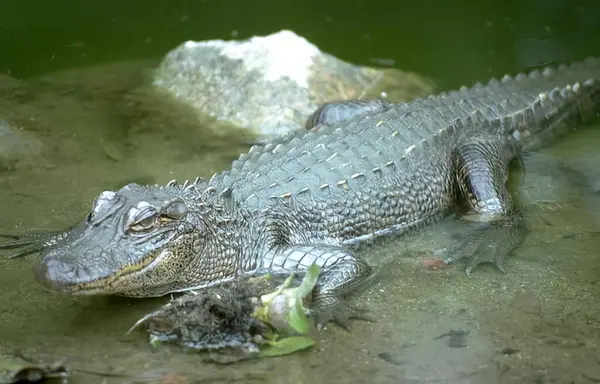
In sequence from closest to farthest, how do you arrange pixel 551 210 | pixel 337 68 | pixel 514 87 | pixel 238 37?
pixel 551 210 → pixel 514 87 → pixel 337 68 → pixel 238 37

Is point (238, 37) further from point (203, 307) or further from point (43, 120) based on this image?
point (203, 307)

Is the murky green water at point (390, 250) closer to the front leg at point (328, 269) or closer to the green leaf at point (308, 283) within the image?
the front leg at point (328, 269)

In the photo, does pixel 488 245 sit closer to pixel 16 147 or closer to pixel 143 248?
pixel 143 248

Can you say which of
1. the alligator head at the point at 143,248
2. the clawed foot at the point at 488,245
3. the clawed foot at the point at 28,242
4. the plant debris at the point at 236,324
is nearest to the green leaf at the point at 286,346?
the plant debris at the point at 236,324

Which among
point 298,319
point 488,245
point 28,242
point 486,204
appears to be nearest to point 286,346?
point 298,319

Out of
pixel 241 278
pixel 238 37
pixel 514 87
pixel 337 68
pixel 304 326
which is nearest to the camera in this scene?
pixel 304 326

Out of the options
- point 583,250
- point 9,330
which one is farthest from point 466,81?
point 9,330

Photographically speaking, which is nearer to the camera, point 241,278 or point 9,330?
point 9,330

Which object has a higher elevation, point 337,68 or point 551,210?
point 337,68
